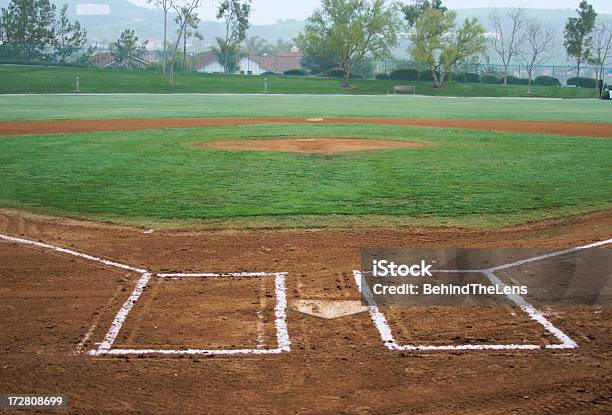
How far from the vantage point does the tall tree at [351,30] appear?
79.7m

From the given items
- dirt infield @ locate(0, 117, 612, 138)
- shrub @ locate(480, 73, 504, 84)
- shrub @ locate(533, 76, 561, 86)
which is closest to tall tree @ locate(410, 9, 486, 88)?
shrub @ locate(480, 73, 504, 84)

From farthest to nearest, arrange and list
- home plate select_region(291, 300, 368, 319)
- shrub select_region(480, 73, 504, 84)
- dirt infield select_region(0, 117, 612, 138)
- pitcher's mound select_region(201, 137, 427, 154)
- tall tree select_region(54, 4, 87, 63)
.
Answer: tall tree select_region(54, 4, 87, 63)
shrub select_region(480, 73, 504, 84)
dirt infield select_region(0, 117, 612, 138)
pitcher's mound select_region(201, 137, 427, 154)
home plate select_region(291, 300, 368, 319)

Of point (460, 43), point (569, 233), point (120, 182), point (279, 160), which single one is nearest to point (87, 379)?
point (569, 233)

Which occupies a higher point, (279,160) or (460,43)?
(460,43)

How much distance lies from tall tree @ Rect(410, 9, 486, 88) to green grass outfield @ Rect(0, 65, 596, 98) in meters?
2.43

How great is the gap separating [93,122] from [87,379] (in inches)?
897

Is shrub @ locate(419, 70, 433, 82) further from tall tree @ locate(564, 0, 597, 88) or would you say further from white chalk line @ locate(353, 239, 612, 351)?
white chalk line @ locate(353, 239, 612, 351)

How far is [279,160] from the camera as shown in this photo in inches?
629

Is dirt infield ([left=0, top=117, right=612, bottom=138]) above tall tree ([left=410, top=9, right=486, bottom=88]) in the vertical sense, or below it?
below

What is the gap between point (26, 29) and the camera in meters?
78.2

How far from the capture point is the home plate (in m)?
6.32

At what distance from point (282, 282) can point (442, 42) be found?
7508 cm

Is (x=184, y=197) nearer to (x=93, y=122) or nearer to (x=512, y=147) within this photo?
(x=512, y=147)

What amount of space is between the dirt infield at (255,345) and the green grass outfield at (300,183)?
6.48 ft
